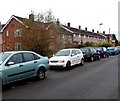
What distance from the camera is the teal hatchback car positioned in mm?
8367

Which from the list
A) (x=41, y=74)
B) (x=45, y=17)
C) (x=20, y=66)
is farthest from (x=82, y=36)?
(x=20, y=66)

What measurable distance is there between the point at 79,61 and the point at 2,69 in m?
9.87

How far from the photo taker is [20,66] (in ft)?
29.6

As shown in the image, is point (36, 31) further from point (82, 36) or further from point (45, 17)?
point (82, 36)

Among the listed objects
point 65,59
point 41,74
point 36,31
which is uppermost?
point 36,31

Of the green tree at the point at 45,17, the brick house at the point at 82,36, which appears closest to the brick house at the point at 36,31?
the green tree at the point at 45,17

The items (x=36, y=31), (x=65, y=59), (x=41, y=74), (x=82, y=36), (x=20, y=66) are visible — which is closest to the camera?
(x=20, y=66)

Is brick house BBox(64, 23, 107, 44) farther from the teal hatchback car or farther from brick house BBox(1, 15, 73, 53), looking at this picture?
the teal hatchback car

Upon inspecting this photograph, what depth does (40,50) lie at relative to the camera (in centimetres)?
2247

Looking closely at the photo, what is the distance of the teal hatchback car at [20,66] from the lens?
8.37 m

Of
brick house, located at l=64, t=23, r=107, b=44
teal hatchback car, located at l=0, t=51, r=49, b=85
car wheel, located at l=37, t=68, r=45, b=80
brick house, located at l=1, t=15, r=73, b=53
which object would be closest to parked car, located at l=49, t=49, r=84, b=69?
teal hatchback car, located at l=0, t=51, r=49, b=85

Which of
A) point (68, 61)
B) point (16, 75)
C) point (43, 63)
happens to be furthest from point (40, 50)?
point (16, 75)

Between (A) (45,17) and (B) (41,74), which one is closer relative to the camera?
(B) (41,74)

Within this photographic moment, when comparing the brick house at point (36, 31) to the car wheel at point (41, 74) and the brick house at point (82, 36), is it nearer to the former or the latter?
the car wheel at point (41, 74)
